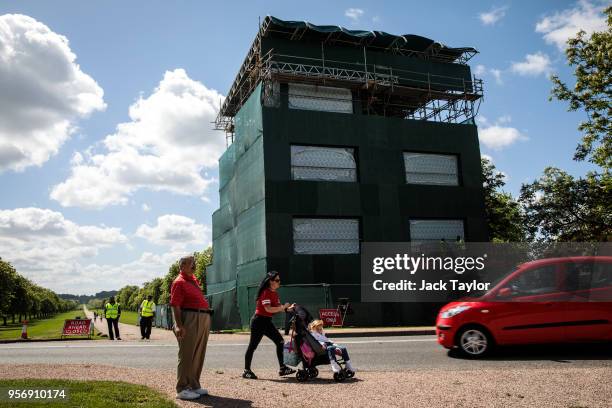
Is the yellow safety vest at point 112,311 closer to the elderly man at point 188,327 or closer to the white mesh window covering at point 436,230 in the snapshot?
the elderly man at point 188,327

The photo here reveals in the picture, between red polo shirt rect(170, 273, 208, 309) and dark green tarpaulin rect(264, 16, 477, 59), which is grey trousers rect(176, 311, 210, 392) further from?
dark green tarpaulin rect(264, 16, 477, 59)

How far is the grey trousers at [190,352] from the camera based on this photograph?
6.22 meters

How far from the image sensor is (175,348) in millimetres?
13750

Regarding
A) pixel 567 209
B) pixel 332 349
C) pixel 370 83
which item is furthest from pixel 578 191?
pixel 332 349

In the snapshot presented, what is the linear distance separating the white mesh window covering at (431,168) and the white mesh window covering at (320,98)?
4879 millimetres

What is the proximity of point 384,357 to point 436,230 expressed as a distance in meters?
19.6

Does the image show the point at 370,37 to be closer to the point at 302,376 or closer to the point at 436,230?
the point at 436,230

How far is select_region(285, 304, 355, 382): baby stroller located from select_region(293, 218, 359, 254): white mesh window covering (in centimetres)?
1840

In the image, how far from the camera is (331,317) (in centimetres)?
2034

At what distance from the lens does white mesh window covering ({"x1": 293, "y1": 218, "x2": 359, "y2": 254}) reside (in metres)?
26.5

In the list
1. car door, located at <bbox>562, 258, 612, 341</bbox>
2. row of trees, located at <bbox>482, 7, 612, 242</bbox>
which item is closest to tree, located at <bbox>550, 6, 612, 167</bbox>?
row of trees, located at <bbox>482, 7, 612, 242</bbox>

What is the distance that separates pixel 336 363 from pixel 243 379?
4.72 feet

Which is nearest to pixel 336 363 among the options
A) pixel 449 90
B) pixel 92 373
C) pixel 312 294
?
pixel 92 373

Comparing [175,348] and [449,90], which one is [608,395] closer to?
[175,348]
